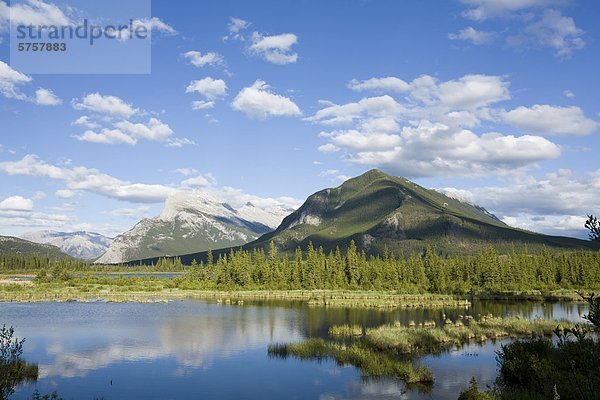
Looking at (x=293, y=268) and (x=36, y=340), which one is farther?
(x=293, y=268)

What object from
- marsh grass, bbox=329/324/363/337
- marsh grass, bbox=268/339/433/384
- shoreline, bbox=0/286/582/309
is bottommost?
shoreline, bbox=0/286/582/309

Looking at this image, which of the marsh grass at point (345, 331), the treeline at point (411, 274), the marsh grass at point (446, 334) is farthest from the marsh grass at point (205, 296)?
the marsh grass at point (345, 331)

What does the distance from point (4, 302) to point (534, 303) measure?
120468 mm

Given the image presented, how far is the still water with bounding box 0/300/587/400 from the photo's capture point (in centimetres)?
3712

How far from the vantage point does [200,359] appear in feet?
160

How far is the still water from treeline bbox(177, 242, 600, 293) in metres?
60.6

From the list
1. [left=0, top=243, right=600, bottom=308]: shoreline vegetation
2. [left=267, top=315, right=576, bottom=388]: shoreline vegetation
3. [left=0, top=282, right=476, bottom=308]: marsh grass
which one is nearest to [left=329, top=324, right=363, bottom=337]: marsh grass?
[left=267, top=315, right=576, bottom=388]: shoreline vegetation

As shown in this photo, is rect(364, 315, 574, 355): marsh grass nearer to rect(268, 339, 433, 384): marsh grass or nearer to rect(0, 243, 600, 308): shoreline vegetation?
rect(268, 339, 433, 384): marsh grass

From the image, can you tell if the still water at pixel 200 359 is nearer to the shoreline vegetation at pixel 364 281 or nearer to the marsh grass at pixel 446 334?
the marsh grass at pixel 446 334

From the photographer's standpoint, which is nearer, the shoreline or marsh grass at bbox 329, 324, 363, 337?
marsh grass at bbox 329, 324, 363, 337

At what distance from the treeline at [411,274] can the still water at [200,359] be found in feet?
199

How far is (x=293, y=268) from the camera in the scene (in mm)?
158625

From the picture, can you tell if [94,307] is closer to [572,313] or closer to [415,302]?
[415,302]

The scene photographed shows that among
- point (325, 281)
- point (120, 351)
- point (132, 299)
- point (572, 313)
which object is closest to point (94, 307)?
point (132, 299)
